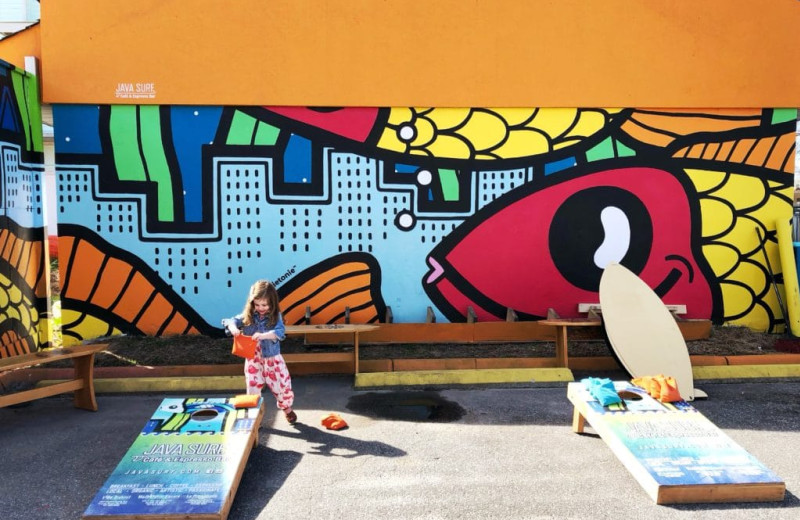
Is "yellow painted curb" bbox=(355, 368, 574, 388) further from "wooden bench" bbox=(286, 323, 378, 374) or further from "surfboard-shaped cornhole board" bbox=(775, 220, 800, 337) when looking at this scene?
"surfboard-shaped cornhole board" bbox=(775, 220, 800, 337)

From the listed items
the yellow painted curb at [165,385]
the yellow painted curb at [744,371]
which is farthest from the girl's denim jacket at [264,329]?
the yellow painted curb at [744,371]

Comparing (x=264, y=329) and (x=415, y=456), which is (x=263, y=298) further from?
(x=415, y=456)

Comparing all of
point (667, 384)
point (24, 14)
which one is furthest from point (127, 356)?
point (24, 14)

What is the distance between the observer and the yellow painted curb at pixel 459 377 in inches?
273

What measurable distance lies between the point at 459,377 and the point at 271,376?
7.54 ft

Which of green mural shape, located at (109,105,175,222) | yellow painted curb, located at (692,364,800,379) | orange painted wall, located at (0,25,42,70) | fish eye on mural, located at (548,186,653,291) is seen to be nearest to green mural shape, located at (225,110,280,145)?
green mural shape, located at (109,105,175,222)

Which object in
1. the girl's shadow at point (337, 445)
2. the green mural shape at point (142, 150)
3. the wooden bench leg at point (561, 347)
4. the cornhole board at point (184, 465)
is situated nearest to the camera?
the cornhole board at point (184, 465)

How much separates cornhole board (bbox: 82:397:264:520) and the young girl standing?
494 millimetres

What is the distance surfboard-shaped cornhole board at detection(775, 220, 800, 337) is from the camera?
8.35m

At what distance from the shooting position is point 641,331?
6945mm

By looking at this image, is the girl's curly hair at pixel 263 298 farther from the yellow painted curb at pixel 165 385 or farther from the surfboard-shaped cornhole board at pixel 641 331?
the surfboard-shaped cornhole board at pixel 641 331

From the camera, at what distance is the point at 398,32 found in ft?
26.3

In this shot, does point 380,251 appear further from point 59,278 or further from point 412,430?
point 59,278

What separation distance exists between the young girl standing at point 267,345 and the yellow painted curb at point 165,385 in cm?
124
